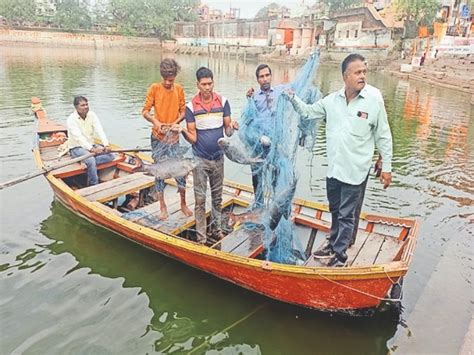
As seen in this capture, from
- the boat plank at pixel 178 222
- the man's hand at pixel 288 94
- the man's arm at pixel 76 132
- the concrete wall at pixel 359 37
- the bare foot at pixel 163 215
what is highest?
the concrete wall at pixel 359 37

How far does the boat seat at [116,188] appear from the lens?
6277 millimetres

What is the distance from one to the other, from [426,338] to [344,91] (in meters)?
2.85

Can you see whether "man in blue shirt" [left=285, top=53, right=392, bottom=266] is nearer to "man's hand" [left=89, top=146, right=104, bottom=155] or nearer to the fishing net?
the fishing net

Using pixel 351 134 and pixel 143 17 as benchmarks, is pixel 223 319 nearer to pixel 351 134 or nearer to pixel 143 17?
pixel 351 134

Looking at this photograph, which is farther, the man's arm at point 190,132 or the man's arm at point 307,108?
the man's arm at point 190,132

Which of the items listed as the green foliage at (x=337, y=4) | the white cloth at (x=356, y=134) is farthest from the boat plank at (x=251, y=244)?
the green foliage at (x=337, y=4)

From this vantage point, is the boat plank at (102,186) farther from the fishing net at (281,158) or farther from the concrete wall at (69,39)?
the concrete wall at (69,39)

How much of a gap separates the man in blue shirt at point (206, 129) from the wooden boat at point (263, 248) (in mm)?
701

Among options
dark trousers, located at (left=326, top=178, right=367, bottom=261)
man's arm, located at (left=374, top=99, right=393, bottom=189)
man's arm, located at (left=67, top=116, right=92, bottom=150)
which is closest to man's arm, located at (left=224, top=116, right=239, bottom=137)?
dark trousers, located at (left=326, top=178, right=367, bottom=261)

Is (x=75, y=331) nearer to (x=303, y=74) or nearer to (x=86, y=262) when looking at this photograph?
(x=86, y=262)

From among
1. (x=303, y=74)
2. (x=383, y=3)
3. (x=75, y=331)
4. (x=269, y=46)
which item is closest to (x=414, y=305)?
(x=303, y=74)

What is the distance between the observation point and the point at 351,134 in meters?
3.91

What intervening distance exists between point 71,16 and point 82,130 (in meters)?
70.6

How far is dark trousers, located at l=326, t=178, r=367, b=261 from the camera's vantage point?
162 inches
